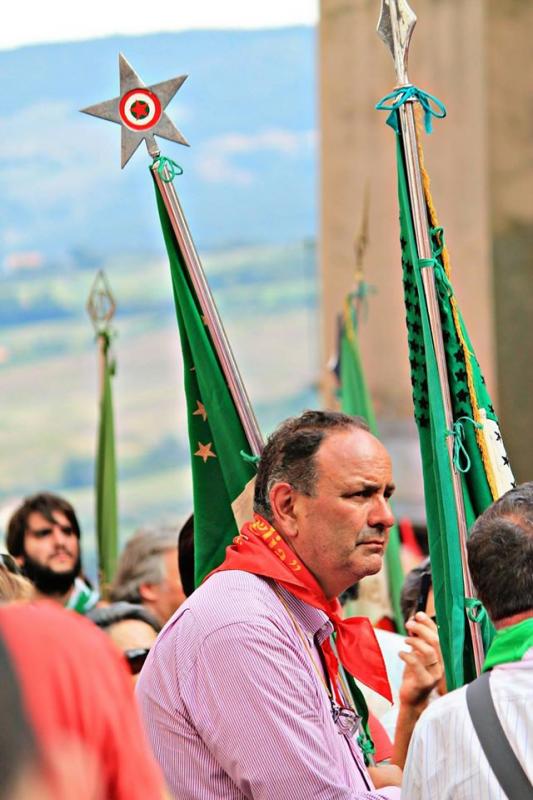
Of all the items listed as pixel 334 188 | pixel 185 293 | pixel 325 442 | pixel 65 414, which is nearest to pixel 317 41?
pixel 334 188

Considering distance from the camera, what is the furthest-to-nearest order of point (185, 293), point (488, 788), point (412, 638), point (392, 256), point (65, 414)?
point (65, 414), point (392, 256), point (185, 293), point (412, 638), point (488, 788)

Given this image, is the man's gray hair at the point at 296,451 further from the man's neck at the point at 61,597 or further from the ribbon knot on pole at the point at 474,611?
the man's neck at the point at 61,597

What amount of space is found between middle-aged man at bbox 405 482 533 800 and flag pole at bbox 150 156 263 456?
1.11m

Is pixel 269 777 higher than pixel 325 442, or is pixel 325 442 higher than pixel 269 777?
pixel 325 442

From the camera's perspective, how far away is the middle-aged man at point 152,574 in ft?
16.6

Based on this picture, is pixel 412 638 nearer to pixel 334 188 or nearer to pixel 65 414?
pixel 334 188

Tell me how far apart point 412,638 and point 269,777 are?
62 centimetres

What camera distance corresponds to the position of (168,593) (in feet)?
16.6

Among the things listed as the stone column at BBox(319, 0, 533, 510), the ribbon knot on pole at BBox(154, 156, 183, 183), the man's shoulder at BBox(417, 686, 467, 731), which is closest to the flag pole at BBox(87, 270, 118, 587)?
the ribbon knot on pole at BBox(154, 156, 183, 183)

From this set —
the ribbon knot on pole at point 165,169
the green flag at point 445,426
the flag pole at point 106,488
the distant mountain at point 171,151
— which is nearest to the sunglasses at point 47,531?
the flag pole at point 106,488

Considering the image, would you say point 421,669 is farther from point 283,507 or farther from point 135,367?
point 135,367

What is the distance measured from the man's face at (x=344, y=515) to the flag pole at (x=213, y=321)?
2.13 ft

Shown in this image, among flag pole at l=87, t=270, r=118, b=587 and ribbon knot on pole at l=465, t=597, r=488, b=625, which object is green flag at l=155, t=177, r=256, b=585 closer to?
ribbon knot on pole at l=465, t=597, r=488, b=625

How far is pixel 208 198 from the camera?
1354cm
